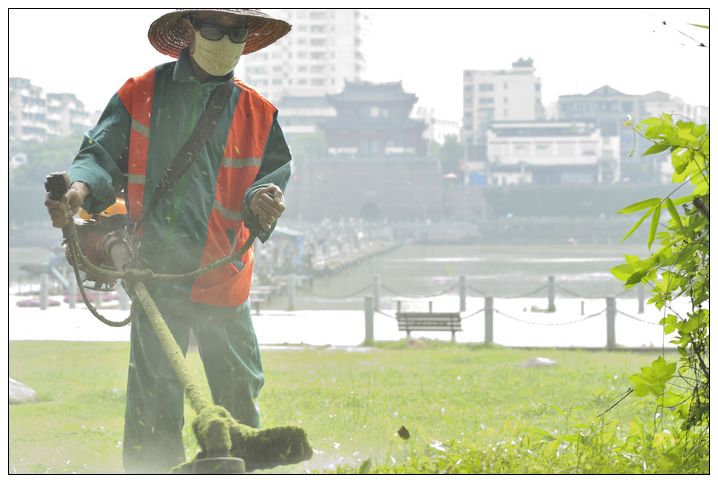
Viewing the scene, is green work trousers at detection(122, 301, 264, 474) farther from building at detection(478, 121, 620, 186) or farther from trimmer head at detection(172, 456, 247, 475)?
building at detection(478, 121, 620, 186)

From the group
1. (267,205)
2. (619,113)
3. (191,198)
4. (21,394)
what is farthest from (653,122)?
(619,113)

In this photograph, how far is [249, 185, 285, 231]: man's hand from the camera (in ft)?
9.52

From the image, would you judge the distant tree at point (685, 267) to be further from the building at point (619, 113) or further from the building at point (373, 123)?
the building at point (619, 113)

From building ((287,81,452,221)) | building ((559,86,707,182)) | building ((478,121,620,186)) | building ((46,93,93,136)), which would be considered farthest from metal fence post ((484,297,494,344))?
building ((559,86,707,182))

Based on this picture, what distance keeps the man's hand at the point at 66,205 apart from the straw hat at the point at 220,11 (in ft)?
1.95

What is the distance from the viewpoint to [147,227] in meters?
3.04

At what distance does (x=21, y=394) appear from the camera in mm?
5570

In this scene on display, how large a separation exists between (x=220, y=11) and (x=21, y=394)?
10.6 ft

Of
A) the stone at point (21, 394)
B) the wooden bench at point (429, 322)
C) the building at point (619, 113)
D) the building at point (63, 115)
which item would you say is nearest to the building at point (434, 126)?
the building at point (619, 113)

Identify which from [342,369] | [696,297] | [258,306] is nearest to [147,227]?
[696,297]

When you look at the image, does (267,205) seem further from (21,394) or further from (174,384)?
(21,394)

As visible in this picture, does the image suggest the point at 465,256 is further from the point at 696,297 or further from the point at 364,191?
the point at 696,297

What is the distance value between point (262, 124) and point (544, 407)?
2665 millimetres

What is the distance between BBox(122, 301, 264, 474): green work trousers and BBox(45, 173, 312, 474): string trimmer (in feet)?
0.48
